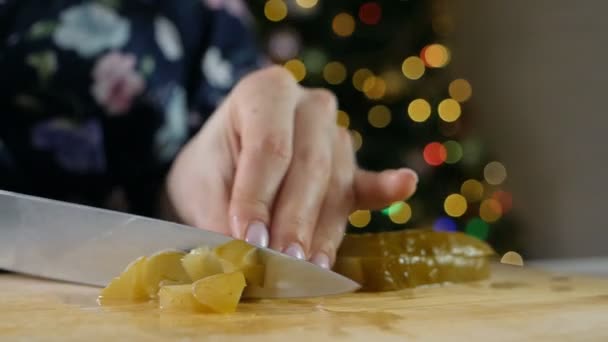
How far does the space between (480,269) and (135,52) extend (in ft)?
1.89

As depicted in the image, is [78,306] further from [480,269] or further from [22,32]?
[22,32]

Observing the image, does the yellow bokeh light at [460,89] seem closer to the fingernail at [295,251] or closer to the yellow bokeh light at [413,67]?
the yellow bokeh light at [413,67]

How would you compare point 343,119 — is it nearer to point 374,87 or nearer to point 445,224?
point 374,87

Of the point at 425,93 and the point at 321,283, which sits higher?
the point at 425,93

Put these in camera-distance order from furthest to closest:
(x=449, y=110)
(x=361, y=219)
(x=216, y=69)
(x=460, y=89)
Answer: (x=460, y=89) → (x=449, y=110) → (x=361, y=219) → (x=216, y=69)

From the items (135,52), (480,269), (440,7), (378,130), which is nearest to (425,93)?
(378,130)

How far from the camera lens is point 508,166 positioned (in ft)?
8.52

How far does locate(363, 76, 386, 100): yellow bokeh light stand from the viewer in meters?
2.29

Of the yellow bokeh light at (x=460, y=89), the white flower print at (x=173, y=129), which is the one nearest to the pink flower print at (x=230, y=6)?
the white flower print at (x=173, y=129)

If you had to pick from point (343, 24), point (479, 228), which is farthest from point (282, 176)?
point (479, 228)

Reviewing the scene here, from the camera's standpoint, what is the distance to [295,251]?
622 mm

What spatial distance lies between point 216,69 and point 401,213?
1216 mm

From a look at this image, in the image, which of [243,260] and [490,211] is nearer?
[243,260]

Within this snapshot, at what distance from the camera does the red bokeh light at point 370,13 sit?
2.27m
